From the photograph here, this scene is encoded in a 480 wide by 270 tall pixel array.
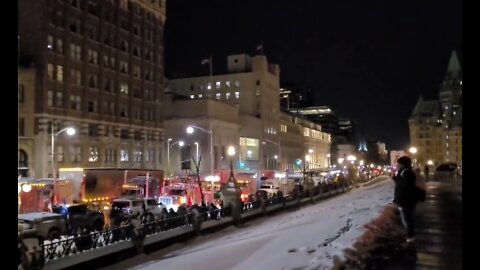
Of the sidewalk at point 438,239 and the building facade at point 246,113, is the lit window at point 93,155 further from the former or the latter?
the sidewalk at point 438,239

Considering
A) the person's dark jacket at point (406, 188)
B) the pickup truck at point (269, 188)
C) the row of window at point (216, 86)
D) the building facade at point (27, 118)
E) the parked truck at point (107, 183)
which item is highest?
the row of window at point (216, 86)

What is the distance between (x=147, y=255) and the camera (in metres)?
21.4

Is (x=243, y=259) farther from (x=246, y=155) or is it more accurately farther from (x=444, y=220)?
(x=246, y=155)

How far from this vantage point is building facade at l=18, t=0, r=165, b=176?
63.5 metres

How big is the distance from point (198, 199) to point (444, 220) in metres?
31.3

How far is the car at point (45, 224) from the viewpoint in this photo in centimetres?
2490

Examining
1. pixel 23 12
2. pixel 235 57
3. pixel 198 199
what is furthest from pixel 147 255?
pixel 235 57

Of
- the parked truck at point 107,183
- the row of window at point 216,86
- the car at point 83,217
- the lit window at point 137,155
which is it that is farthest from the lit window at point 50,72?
the row of window at point 216,86

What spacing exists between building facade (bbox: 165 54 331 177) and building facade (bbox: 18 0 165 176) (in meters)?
17.4

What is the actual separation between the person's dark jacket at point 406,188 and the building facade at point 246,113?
91.5 meters

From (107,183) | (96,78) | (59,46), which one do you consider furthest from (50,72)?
(107,183)

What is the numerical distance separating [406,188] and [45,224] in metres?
20.5
